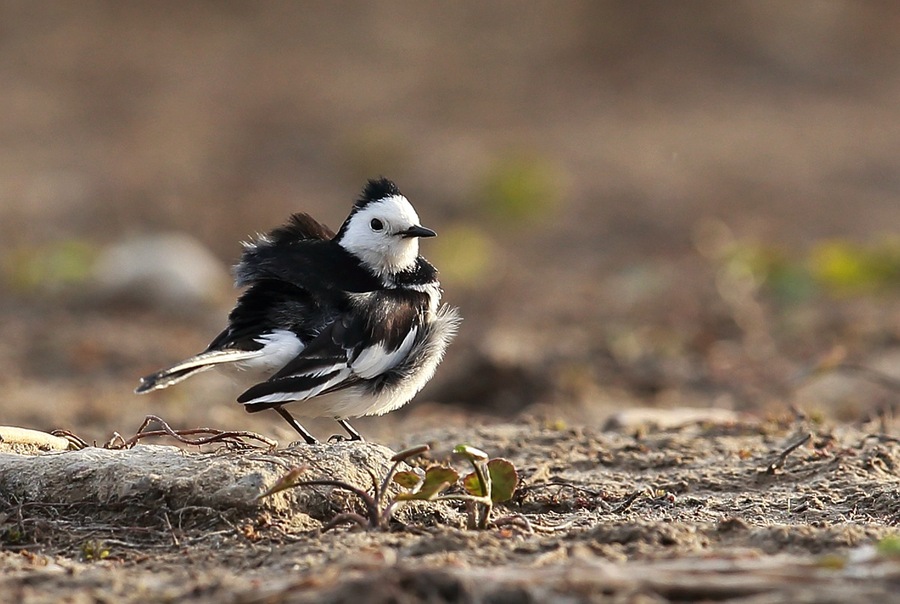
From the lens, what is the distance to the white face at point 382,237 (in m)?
6.54

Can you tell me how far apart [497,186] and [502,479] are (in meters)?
11.4

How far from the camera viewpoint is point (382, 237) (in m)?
6.55

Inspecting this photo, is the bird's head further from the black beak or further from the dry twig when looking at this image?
the dry twig

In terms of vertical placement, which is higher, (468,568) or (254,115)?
(254,115)

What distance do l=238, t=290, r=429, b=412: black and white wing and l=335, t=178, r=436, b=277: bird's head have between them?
12.1 inches

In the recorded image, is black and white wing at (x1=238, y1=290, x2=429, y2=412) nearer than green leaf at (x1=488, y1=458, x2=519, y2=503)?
No

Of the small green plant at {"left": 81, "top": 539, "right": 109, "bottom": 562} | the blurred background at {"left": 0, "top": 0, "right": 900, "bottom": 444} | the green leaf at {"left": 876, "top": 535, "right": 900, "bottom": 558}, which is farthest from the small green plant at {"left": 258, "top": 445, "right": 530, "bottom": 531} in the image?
the blurred background at {"left": 0, "top": 0, "right": 900, "bottom": 444}

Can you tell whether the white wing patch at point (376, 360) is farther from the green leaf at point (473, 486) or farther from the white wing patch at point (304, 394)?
the green leaf at point (473, 486)

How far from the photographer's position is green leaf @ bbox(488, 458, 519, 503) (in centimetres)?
490

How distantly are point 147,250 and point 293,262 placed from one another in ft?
23.9

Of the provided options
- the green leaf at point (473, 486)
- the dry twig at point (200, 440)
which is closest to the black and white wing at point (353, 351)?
the dry twig at point (200, 440)

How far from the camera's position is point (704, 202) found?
16.8m

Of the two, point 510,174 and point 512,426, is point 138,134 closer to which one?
point 510,174

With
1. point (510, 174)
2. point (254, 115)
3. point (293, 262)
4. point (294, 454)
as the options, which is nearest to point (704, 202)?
point (510, 174)
